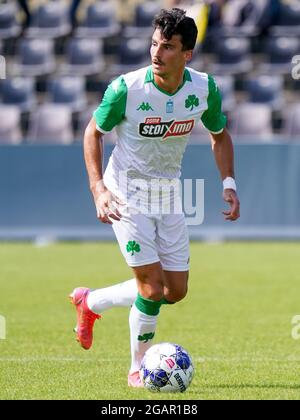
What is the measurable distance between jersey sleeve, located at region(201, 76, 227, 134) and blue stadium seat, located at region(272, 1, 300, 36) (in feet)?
48.7

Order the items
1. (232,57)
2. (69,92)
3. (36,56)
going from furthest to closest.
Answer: (36,56) < (232,57) < (69,92)

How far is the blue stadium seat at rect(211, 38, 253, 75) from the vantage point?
21.8 m

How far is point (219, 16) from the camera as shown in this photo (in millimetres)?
22281

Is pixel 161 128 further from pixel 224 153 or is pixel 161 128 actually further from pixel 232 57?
pixel 232 57

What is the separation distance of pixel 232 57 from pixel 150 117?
14.8 metres

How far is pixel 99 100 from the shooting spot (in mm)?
21781

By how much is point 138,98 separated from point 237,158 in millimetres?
10382

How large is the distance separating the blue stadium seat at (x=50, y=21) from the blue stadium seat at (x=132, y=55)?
170 centimetres

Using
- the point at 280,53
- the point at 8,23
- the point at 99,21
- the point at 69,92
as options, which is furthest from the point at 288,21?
the point at 8,23

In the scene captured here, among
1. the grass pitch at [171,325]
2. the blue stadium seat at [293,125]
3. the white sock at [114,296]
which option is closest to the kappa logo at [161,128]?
the white sock at [114,296]

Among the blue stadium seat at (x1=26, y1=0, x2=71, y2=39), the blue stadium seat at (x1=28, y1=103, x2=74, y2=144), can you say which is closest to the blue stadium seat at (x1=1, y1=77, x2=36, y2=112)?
the blue stadium seat at (x1=28, y1=103, x2=74, y2=144)

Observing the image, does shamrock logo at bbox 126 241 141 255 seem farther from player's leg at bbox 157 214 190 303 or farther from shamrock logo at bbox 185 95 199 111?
shamrock logo at bbox 185 95 199 111

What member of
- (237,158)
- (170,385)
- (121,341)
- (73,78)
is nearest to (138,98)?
(170,385)

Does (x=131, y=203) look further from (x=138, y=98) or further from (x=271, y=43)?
(x=271, y=43)
